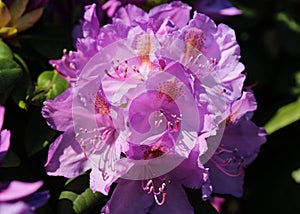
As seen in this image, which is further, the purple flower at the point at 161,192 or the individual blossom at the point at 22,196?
the purple flower at the point at 161,192

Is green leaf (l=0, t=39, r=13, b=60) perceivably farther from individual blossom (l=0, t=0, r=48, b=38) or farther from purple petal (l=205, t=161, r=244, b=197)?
purple petal (l=205, t=161, r=244, b=197)

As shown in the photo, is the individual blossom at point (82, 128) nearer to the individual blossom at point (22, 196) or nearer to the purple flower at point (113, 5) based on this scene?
the purple flower at point (113, 5)

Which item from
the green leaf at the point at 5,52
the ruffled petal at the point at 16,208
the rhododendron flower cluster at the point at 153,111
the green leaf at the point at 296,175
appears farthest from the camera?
the green leaf at the point at 296,175

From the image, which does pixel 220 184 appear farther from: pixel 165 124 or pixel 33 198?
pixel 33 198

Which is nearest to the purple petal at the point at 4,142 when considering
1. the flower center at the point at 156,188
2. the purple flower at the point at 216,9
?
the flower center at the point at 156,188

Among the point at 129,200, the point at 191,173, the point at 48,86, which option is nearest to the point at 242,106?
the point at 191,173

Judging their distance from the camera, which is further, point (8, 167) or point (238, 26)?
point (238, 26)

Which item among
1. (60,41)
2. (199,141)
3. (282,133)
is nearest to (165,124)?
(199,141)
